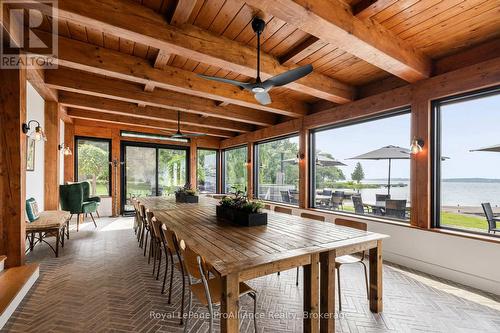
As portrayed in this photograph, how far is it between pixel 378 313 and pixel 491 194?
2.39m

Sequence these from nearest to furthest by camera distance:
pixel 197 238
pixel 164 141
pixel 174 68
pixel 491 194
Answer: pixel 197 238
pixel 491 194
pixel 174 68
pixel 164 141

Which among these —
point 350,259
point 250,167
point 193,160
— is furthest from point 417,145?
point 193,160

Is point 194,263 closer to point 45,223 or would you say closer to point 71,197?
point 45,223

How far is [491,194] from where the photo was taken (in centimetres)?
324

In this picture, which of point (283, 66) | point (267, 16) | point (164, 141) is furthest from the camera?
point (164, 141)

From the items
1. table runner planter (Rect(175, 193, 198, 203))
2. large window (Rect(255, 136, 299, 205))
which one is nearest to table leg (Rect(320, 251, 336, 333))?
table runner planter (Rect(175, 193, 198, 203))

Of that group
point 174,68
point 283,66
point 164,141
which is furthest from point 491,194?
point 164,141

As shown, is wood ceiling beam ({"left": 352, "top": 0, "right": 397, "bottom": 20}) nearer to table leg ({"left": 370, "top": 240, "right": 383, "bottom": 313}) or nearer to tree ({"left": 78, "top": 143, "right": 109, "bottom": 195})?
table leg ({"left": 370, "top": 240, "right": 383, "bottom": 313})

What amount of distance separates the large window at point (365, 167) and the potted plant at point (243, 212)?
8.96ft

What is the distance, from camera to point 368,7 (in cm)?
239

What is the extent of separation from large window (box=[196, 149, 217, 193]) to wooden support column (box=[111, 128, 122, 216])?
2.90 metres

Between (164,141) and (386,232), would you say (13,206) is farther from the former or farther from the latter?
(164,141)

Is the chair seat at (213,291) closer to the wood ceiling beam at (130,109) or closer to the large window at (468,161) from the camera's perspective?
the large window at (468,161)

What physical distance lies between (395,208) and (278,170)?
136 inches
